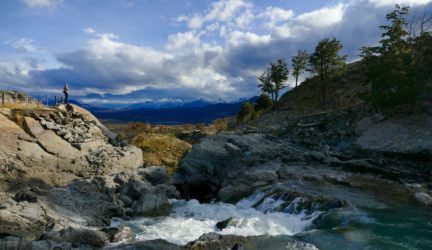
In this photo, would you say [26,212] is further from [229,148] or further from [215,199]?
[229,148]

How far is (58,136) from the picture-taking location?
128 feet

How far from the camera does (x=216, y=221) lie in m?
27.7

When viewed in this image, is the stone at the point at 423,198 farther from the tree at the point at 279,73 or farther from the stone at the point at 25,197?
the tree at the point at 279,73

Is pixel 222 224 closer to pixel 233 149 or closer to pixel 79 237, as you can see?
pixel 79 237

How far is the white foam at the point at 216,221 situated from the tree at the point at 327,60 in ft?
197

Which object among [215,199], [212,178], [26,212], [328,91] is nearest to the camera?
[26,212]

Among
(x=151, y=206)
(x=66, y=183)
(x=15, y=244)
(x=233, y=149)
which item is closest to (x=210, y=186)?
(x=233, y=149)

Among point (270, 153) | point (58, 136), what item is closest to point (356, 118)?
point (270, 153)

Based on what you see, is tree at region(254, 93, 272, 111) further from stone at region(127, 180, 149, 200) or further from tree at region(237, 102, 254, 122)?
stone at region(127, 180, 149, 200)

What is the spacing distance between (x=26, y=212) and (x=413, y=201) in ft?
91.7

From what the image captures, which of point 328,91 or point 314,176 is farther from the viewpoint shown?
point 328,91

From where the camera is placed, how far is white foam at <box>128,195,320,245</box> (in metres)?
24.3

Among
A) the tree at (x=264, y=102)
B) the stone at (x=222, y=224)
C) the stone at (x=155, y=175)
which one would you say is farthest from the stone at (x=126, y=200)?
the tree at (x=264, y=102)

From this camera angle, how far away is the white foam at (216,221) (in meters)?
24.3
